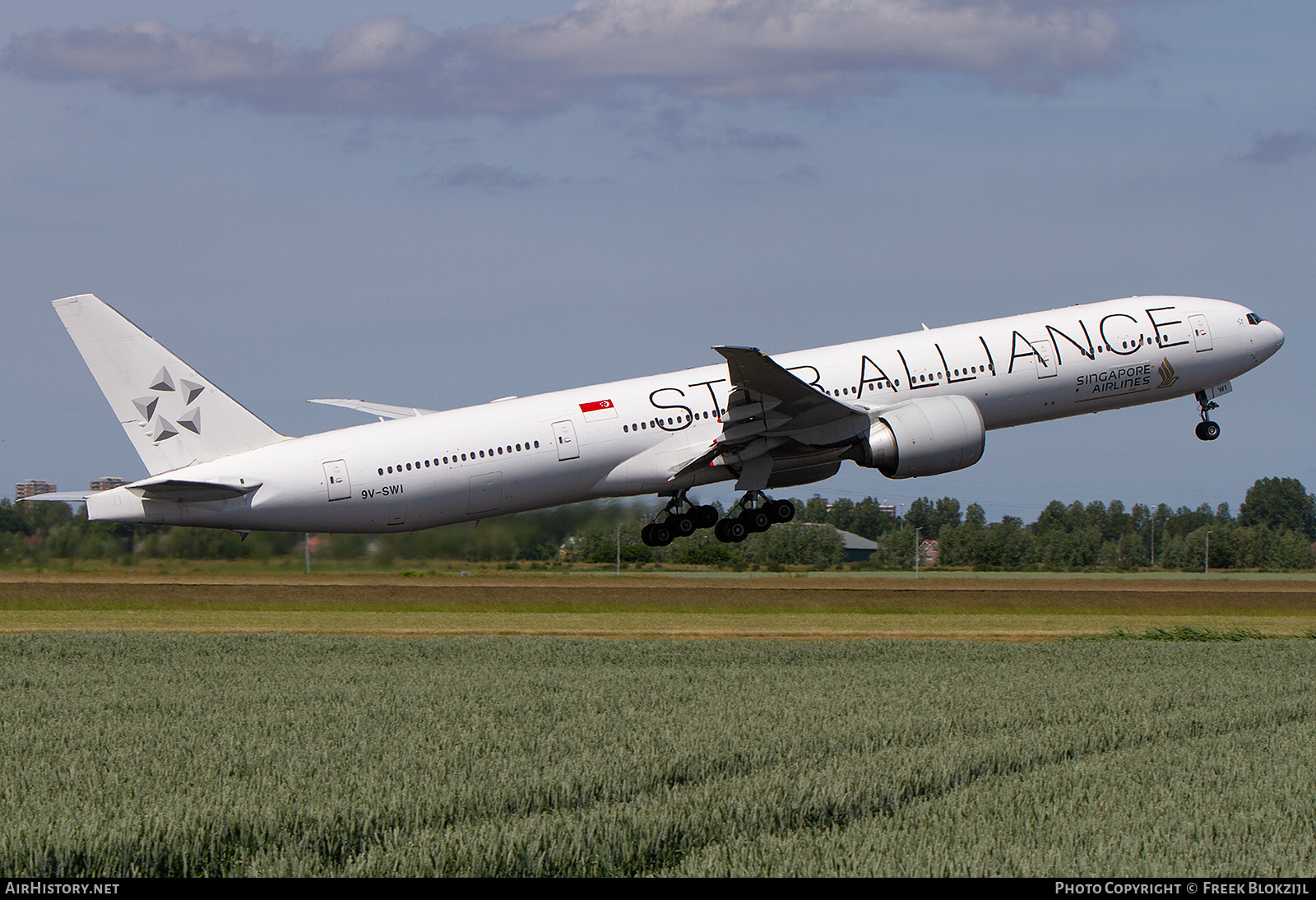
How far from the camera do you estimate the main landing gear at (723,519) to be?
38781 mm

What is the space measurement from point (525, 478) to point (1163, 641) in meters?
21.5

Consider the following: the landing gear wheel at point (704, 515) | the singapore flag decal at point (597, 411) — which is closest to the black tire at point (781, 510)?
the landing gear wheel at point (704, 515)

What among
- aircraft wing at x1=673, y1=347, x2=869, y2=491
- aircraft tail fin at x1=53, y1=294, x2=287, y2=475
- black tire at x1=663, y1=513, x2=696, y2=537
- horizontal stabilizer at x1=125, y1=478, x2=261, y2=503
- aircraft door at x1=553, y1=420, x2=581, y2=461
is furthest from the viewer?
black tire at x1=663, y1=513, x2=696, y2=537

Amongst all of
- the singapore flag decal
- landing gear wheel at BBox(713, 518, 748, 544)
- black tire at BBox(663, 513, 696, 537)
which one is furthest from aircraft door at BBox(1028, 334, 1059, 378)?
the singapore flag decal

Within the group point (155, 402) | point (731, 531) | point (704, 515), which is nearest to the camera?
point (155, 402)

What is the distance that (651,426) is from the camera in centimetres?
3697

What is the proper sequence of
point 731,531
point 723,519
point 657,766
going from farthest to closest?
point 723,519 → point 731,531 → point 657,766

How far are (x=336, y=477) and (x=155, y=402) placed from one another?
592 centimetres

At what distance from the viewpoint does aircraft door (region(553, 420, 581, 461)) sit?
36.1 meters

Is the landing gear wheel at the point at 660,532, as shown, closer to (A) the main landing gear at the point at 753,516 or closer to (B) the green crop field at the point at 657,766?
(A) the main landing gear at the point at 753,516

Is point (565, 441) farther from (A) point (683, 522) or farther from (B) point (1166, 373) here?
(B) point (1166, 373)

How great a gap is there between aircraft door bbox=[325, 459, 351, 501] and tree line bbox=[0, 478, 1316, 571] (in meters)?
6.15

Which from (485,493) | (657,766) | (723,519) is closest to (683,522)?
(723,519)

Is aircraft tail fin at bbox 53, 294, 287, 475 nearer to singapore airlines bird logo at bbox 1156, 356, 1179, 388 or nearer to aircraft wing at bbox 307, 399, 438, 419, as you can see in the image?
aircraft wing at bbox 307, 399, 438, 419
